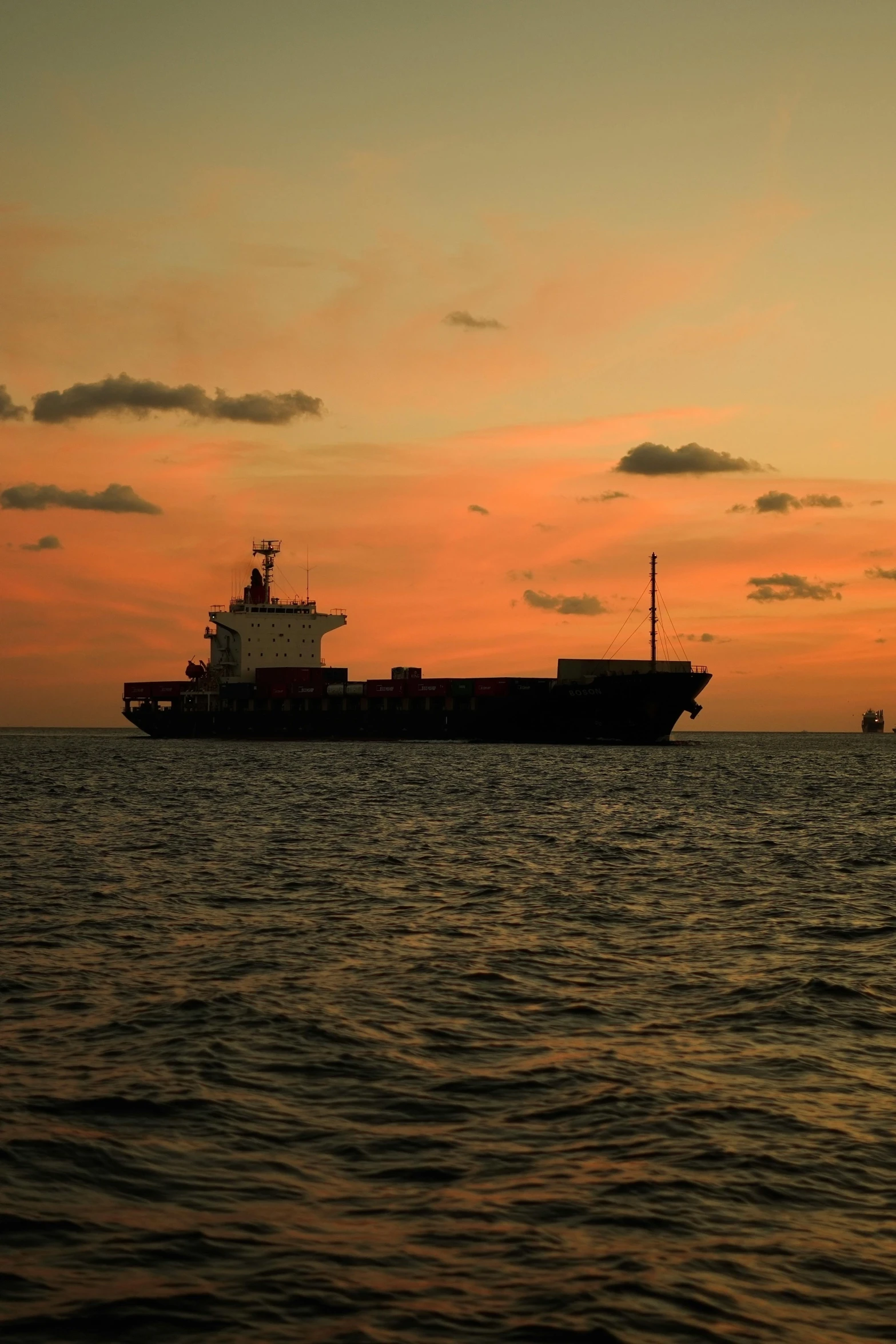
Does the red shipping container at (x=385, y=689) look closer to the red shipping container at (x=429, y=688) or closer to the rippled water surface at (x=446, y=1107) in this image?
the red shipping container at (x=429, y=688)

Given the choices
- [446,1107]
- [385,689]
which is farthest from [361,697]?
[446,1107]

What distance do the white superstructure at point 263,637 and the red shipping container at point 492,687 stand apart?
20097 millimetres

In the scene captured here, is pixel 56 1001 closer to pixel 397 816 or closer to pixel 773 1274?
pixel 773 1274

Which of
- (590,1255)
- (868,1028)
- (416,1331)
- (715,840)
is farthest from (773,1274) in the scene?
(715,840)

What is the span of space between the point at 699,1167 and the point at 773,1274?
1422 mm

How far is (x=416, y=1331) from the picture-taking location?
5.87m

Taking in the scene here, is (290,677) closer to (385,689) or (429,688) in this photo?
(385,689)

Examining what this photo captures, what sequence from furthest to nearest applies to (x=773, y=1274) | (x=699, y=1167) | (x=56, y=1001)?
(x=56, y=1001) → (x=699, y=1167) → (x=773, y=1274)

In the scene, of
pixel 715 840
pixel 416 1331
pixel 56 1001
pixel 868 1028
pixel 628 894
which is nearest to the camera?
pixel 416 1331

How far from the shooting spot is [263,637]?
10650 cm

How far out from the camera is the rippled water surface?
248 inches

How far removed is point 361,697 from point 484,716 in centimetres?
1150

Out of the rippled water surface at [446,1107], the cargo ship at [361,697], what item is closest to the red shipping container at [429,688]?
the cargo ship at [361,697]

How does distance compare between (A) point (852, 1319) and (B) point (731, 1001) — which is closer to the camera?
(A) point (852, 1319)
